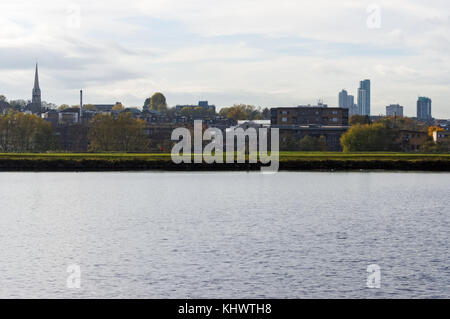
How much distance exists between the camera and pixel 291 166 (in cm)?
9738

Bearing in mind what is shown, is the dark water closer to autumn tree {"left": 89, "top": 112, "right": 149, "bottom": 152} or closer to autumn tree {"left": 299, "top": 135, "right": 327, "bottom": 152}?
autumn tree {"left": 89, "top": 112, "right": 149, "bottom": 152}

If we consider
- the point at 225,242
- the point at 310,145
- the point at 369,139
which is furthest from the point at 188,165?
the point at 310,145

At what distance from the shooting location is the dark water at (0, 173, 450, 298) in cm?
2411

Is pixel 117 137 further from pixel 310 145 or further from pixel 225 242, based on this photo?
pixel 225 242

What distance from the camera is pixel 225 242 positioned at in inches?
1293

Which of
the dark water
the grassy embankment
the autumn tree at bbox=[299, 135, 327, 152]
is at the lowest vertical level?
the dark water

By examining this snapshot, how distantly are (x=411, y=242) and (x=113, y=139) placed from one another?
119929mm

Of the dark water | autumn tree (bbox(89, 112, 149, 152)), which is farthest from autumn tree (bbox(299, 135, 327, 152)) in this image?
the dark water

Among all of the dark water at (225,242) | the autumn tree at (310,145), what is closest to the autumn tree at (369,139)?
the autumn tree at (310,145)

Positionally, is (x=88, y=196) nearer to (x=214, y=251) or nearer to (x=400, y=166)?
(x=214, y=251)

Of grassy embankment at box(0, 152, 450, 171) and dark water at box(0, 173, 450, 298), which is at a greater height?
grassy embankment at box(0, 152, 450, 171)

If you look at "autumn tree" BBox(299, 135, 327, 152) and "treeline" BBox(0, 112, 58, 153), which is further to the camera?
"autumn tree" BBox(299, 135, 327, 152)

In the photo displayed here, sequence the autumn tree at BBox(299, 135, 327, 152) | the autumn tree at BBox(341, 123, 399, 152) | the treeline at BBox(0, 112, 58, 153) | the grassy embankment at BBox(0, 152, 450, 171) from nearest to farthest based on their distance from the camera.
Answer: the grassy embankment at BBox(0, 152, 450, 171) < the autumn tree at BBox(341, 123, 399, 152) < the treeline at BBox(0, 112, 58, 153) < the autumn tree at BBox(299, 135, 327, 152)
